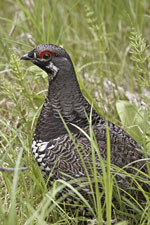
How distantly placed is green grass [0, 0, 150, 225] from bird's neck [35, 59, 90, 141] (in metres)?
0.26

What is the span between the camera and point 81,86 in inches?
155

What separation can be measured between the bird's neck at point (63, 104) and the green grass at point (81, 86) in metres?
0.26

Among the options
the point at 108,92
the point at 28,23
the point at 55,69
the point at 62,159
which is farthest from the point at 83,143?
the point at 28,23

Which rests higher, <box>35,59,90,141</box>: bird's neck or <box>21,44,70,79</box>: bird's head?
<box>21,44,70,79</box>: bird's head

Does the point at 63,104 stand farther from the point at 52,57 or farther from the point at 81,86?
the point at 81,86

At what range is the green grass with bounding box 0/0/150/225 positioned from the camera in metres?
2.95

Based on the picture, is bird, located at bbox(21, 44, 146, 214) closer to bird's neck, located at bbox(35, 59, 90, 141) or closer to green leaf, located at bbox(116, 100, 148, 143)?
bird's neck, located at bbox(35, 59, 90, 141)

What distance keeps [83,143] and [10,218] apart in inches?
44.4

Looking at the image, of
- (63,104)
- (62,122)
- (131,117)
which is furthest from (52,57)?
(131,117)

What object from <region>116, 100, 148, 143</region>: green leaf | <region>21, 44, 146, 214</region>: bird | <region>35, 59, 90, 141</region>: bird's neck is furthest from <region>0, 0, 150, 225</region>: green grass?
<region>35, 59, 90, 141</region>: bird's neck

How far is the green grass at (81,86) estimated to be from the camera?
116 inches

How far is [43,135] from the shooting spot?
133 inches

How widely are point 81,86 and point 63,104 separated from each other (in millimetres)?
550

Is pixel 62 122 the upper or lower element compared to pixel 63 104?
lower
